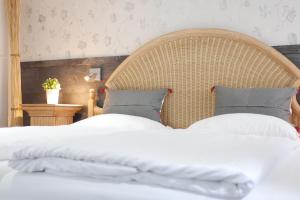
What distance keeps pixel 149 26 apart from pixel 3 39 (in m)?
1.57

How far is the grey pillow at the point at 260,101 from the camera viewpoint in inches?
102

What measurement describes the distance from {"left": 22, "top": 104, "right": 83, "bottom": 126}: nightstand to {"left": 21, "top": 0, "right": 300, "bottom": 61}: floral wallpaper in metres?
Answer: 0.61

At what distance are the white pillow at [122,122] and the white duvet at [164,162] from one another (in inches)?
45.4

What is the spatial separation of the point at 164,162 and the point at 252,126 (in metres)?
1.31

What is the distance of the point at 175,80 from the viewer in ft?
10.4

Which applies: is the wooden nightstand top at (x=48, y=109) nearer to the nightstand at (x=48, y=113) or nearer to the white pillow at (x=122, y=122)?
the nightstand at (x=48, y=113)

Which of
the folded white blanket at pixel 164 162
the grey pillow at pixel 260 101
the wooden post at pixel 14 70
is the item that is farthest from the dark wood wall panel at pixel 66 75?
the folded white blanket at pixel 164 162

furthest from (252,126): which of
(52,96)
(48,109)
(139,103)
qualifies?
(52,96)

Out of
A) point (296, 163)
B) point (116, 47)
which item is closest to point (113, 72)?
point (116, 47)

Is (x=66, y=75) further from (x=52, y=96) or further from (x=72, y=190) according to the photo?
(x=72, y=190)

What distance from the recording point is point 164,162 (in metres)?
1.17

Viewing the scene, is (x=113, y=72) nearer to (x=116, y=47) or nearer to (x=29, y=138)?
(x=116, y=47)

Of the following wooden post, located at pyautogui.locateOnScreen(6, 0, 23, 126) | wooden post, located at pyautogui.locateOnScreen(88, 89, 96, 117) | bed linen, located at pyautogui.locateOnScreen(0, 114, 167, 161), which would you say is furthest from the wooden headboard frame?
wooden post, located at pyautogui.locateOnScreen(6, 0, 23, 126)

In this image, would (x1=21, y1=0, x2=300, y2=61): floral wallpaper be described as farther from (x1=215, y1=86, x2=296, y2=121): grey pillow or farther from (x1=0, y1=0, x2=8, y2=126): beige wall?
(x1=215, y1=86, x2=296, y2=121): grey pillow
